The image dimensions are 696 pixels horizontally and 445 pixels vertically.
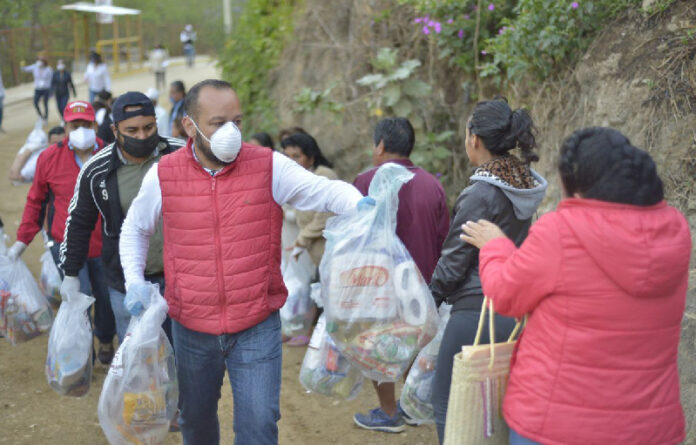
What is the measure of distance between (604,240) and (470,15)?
4679mm

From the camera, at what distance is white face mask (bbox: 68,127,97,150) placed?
4922mm

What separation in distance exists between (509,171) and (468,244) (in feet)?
1.09

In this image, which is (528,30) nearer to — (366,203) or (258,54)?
(366,203)

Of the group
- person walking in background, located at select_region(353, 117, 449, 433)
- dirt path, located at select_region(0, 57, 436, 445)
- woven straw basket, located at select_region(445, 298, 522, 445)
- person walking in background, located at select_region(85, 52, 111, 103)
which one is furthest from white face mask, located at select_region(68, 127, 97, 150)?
person walking in background, located at select_region(85, 52, 111, 103)

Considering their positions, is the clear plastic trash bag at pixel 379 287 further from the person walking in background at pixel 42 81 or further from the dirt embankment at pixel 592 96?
the person walking in background at pixel 42 81

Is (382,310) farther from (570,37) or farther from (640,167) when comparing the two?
(570,37)

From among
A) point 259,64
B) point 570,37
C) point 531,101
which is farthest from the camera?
point 259,64

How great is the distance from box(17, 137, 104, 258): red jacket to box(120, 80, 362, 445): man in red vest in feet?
6.33

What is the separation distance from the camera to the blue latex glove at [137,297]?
10.2ft

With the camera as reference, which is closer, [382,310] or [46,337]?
[382,310]

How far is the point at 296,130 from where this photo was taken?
629 cm

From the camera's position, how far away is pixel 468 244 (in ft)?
9.89

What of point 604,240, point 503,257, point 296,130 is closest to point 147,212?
point 503,257

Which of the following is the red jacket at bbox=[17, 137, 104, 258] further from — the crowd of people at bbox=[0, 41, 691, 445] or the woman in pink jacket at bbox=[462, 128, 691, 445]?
the woman in pink jacket at bbox=[462, 128, 691, 445]
